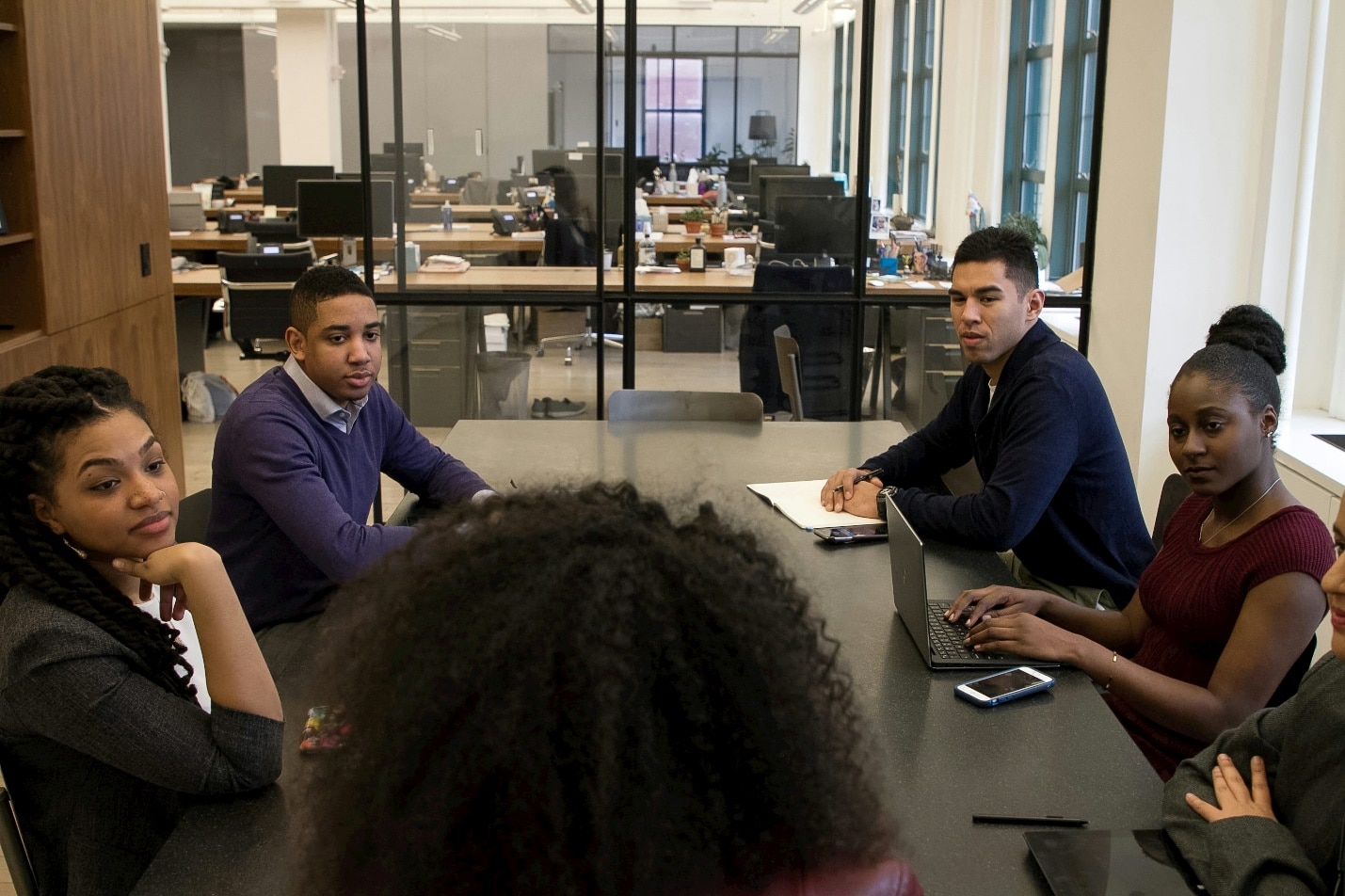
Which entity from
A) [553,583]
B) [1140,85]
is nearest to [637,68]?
[1140,85]

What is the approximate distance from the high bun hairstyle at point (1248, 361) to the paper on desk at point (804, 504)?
2.41ft

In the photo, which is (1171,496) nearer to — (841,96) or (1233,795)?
(1233,795)

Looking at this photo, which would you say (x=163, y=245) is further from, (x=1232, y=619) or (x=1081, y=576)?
(x=1232, y=619)

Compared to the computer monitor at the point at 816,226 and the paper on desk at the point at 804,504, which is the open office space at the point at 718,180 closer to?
the computer monitor at the point at 816,226

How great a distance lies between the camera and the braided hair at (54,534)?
1438 millimetres

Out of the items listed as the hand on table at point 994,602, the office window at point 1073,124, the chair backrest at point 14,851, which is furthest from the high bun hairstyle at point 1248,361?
the office window at point 1073,124

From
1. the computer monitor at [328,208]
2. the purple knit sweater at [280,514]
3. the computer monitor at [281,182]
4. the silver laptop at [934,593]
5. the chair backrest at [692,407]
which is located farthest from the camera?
the computer monitor at [281,182]

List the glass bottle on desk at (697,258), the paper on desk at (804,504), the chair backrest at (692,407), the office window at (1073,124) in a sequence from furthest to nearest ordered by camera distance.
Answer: the office window at (1073,124)
the glass bottle on desk at (697,258)
the chair backrest at (692,407)
the paper on desk at (804,504)

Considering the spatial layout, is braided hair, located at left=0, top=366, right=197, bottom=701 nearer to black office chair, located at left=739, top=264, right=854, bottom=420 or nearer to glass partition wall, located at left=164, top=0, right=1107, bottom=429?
glass partition wall, located at left=164, top=0, right=1107, bottom=429

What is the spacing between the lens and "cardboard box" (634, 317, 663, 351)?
4.75m

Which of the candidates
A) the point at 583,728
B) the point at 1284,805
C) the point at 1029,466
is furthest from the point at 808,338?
the point at 583,728

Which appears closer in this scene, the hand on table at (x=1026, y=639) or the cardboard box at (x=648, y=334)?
the hand on table at (x=1026, y=639)

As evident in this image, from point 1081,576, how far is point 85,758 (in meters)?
1.84

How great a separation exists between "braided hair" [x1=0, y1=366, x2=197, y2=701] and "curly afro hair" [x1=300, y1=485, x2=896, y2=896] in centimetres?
88
